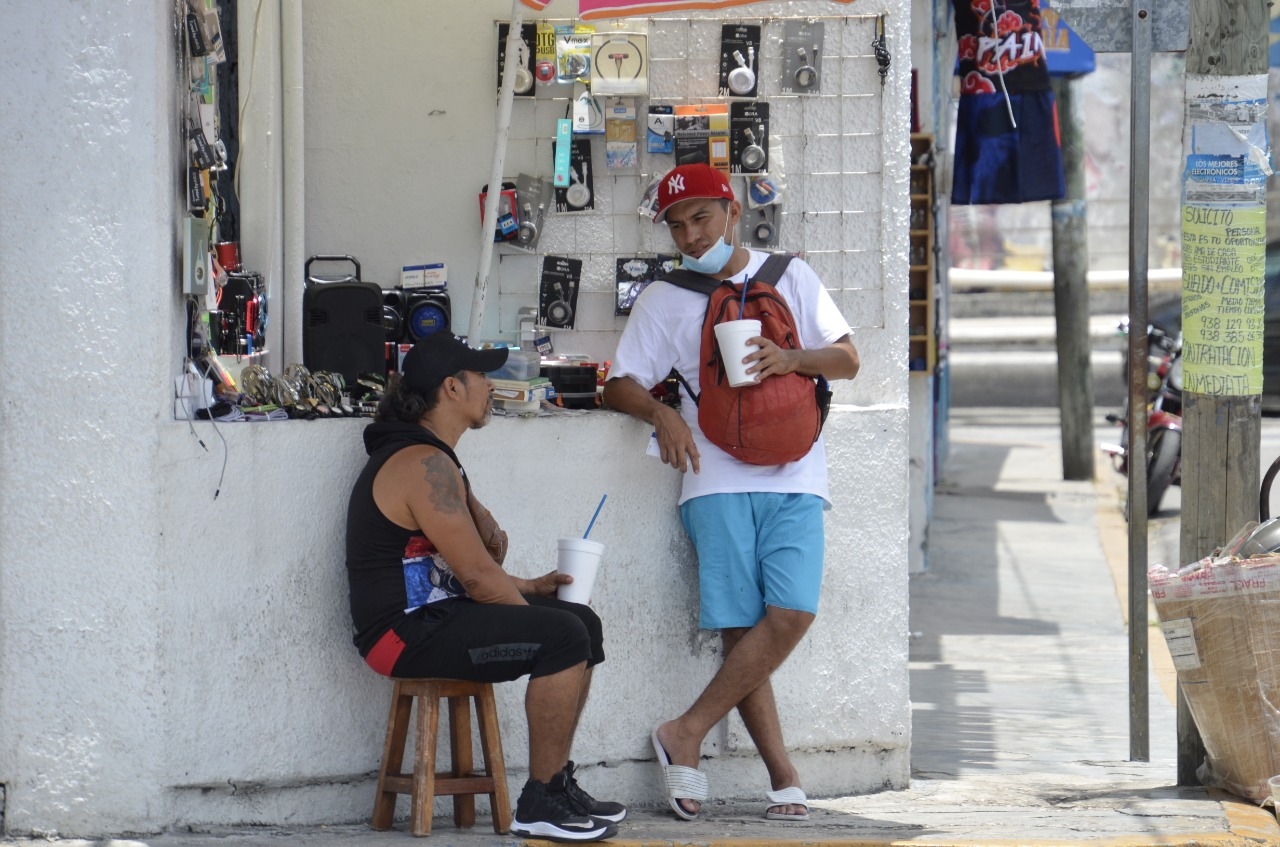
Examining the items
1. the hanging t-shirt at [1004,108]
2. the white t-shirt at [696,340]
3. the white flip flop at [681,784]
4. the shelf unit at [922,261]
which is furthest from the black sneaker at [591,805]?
the shelf unit at [922,261]

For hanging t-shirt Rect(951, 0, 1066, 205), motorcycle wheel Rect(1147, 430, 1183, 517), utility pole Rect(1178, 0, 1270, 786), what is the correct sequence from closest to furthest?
utility pole Rect(1178, 0, 1270, 786)
hanging t-shirt Rect(951, 0, 1066, 205)
motorcycle wheel Rect(1147, 430, 1183, 517)

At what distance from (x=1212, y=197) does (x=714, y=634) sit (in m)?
2.02

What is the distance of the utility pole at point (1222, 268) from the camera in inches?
195

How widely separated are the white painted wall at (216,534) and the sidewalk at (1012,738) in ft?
0.71

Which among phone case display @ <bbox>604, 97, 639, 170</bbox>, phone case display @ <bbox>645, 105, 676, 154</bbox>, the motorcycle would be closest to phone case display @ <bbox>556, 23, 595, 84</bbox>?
phone case display @ <bbox>604, 97, 639, 170</bbox>

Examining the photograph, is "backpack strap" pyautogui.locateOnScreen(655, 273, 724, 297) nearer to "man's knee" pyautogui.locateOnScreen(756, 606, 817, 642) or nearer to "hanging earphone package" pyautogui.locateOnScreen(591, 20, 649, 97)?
"hanging earphone package" pyautogui.locateOnScreen(591, 20, 649, 97)

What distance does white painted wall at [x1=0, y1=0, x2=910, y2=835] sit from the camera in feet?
13.8

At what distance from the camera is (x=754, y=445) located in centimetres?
446

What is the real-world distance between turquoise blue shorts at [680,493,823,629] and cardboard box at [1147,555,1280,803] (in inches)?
41.5

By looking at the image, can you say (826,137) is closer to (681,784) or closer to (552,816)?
(681,784)

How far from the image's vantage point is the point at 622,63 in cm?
514

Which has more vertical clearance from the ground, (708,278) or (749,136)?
(749,136)

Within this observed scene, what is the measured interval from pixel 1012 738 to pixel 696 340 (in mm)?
2226

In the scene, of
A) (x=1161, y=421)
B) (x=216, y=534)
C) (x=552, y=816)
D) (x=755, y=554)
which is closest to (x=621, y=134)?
(x=755, y=554)
